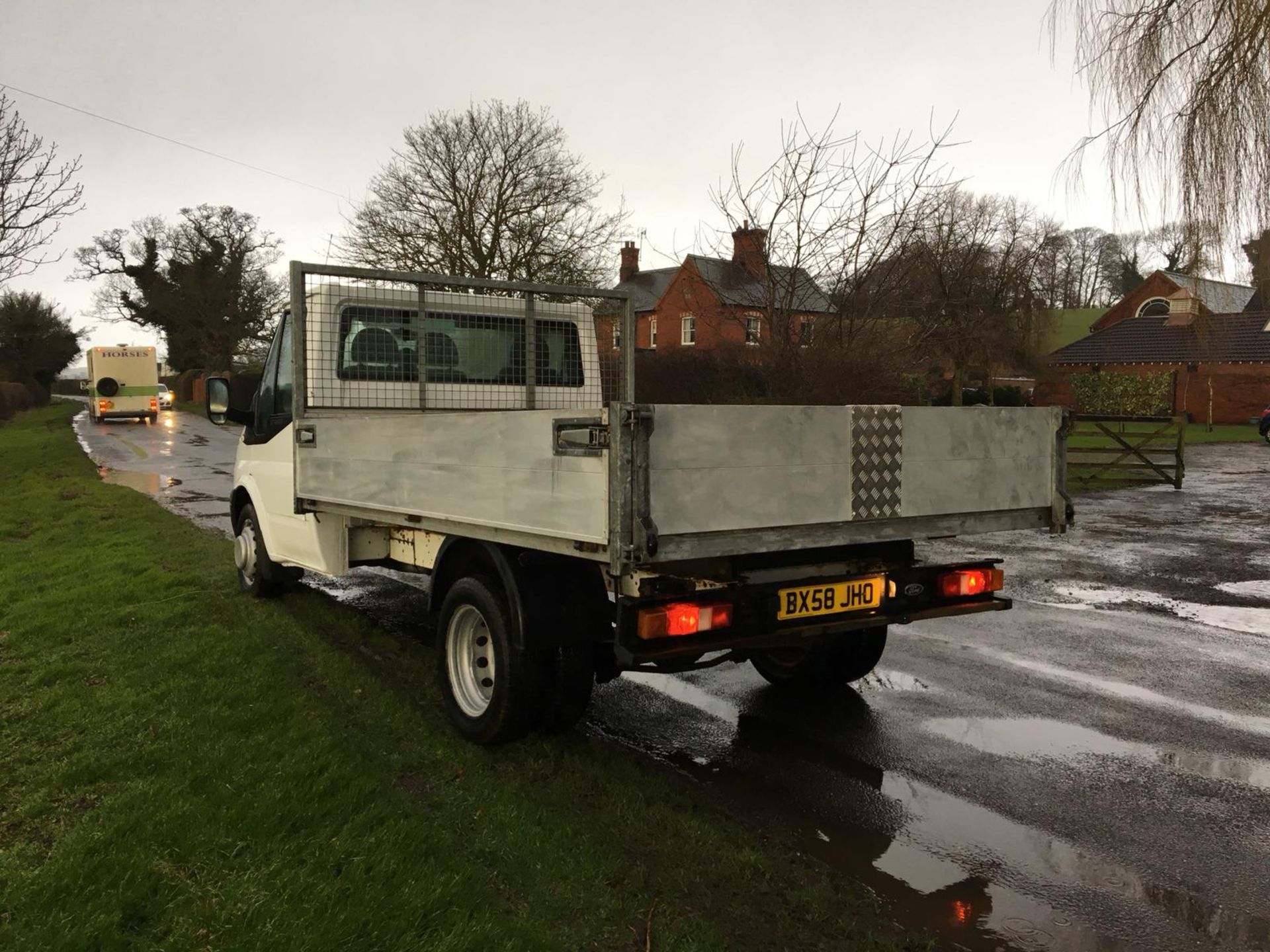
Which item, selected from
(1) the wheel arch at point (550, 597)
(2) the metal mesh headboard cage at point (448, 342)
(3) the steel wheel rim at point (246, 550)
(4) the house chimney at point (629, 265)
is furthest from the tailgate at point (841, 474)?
(4) the house chimney at point (629, 265)

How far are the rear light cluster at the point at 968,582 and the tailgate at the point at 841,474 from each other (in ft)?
1.18

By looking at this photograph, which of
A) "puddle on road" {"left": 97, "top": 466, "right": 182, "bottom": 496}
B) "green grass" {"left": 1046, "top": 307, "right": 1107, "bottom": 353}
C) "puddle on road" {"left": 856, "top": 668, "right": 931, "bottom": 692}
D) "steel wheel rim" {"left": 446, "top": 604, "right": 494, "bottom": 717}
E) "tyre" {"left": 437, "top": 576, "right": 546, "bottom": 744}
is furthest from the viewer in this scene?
"green grass" {"left": 1046, "top": 307, "right": 1107, "bottom": 353}

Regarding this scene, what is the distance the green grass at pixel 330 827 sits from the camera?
8.99ft

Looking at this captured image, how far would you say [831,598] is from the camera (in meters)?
3.85

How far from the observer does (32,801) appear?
3486mm

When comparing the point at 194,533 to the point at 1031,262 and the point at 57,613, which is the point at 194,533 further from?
the point at 1031,262

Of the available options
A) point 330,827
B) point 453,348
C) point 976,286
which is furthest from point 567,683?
point 976,286

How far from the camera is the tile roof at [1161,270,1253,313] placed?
222 inches

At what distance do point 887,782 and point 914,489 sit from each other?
134 cm

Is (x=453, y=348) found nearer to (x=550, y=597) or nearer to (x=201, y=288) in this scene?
(x=550, y=597)

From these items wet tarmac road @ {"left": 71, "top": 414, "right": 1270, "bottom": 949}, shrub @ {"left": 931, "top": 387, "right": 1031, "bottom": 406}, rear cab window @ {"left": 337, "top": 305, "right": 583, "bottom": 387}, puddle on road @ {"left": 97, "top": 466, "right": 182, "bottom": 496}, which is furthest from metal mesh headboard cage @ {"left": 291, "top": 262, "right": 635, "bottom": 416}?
shrub @ {"left": 931, "top": 387, "right": 1031, "bottom": 406}

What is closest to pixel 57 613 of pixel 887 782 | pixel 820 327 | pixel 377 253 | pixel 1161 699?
pixel 887 782

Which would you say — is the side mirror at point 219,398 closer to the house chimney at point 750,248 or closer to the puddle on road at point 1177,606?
the puddle on road at point 1177,606

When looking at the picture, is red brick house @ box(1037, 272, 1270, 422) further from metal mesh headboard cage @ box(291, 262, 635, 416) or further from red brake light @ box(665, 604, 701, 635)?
red brake light @ box(665, 604, 701, 635)
